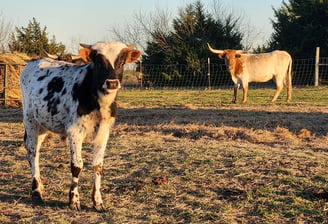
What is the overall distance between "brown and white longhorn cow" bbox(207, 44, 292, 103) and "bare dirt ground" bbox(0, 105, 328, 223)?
23.2ft

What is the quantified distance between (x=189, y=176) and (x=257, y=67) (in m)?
11.8

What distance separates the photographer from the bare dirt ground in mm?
4234

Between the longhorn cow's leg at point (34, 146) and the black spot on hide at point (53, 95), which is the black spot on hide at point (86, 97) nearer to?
the black spot on hide at point (53, 95)

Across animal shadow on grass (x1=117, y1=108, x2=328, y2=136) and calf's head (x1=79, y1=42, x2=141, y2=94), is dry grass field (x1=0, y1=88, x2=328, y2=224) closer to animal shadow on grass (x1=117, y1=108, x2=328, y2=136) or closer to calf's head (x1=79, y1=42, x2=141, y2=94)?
animal shadow on grass (x1=117, y1=108, x2=328, y2=136)

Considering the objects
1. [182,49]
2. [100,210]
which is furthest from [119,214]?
[182,49]

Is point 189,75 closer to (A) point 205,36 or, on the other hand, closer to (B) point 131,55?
(A) point 205,36

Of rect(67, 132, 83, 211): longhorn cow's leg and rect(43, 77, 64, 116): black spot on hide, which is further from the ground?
rect(43, 77, 64, 116): black spot on hide

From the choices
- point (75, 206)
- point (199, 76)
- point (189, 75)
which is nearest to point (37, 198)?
point (75, 206)

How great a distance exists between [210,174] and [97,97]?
187 centimetres

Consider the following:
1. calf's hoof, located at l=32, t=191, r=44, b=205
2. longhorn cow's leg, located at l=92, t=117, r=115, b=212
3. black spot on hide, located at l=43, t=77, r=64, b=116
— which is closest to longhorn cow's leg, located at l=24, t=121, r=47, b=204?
calf's hoof, located at l=32, t=191, r=44, b=205

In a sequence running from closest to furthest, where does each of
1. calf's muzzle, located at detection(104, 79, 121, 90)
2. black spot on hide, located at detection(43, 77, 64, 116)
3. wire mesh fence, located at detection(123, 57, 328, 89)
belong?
calf's muzzle, located at detection(104, 79, 121, 90) → black spot on hide, located at detection(43, 77, 64, 116) → wire mesh fence, located at detection(123, 57, 328, 89)

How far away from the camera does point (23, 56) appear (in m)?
18.5

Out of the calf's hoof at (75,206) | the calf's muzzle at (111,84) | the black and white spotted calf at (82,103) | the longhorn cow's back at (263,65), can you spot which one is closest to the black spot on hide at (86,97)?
the black and white spotted calf at (82,103)

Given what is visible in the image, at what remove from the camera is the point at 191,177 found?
5.30 metres
